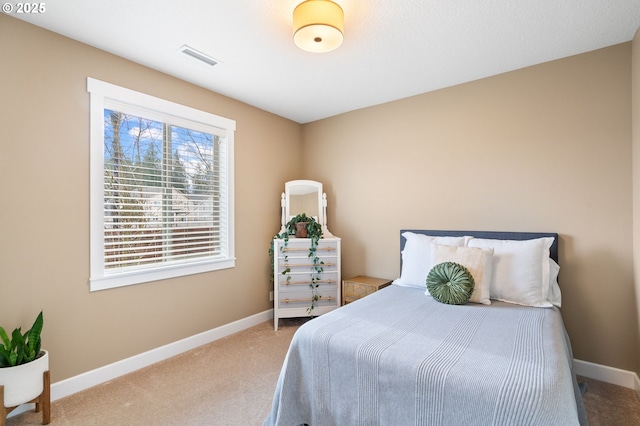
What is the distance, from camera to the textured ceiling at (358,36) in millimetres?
1860

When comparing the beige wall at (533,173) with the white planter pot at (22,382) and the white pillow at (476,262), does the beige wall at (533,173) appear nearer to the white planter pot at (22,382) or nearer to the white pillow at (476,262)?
the white pillow at (476,262)

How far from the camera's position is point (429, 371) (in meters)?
1.30

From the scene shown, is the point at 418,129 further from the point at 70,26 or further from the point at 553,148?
the point at 70,26

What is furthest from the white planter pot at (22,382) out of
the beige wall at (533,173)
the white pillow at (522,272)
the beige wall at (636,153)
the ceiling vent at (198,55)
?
the beige wall at (636,153)

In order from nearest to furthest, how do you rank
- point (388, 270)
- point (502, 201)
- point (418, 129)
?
1. point (502, 201)
2. point (418, 129)
3. point (388, 270)

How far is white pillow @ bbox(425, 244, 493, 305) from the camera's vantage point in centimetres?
221

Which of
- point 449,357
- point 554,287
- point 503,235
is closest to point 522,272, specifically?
point 554,287

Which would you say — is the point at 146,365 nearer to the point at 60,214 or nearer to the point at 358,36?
the point at 60,214

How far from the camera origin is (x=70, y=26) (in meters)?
2.05

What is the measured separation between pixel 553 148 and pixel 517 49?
2.81 feet

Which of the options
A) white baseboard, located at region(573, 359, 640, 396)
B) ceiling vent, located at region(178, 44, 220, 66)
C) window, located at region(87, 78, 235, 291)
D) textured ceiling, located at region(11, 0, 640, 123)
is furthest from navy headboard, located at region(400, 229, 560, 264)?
ceiling vent, located at region(178, 44, 220, 66)

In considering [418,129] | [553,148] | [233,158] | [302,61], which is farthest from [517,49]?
[233,158]

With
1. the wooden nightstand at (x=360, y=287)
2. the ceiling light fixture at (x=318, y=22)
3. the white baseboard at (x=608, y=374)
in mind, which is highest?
the ceiling light fixture at (x=318, y=22)

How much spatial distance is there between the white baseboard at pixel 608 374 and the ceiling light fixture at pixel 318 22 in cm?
299
